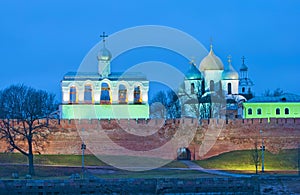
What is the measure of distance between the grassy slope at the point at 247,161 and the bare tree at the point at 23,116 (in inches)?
344

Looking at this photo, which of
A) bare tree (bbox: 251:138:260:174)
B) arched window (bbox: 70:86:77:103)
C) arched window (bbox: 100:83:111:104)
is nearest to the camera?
bare tree (bbox: 251:138:260:174)

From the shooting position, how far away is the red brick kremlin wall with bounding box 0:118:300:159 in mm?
43875

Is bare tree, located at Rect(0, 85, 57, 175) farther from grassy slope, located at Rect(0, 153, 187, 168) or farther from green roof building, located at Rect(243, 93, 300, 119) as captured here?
green roof building, located at Rect(243, 93, 300, 119)

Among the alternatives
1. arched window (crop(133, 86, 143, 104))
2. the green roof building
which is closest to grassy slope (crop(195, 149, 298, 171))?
arched window (crop(133, 86, 143, 104))

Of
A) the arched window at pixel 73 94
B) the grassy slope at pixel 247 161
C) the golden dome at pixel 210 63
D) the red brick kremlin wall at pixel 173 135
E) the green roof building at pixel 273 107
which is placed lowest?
the grassy slope at pixel 247 161

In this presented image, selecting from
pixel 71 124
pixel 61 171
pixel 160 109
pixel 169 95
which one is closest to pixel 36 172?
pixel 61 171

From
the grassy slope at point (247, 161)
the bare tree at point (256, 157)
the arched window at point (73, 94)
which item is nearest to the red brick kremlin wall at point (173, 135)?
the bare tree at point (256, 157)

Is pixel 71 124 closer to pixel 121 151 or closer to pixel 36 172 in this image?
pixel 121 151

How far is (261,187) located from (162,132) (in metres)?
14.2

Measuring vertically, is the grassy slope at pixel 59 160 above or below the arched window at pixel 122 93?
below

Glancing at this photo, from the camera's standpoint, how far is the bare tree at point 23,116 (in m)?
39.0

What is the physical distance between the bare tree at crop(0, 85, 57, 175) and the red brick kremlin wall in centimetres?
127

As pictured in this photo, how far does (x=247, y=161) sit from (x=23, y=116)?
11613 mm

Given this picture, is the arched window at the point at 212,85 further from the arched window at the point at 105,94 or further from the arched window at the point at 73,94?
the arched window at the point at 73,94
